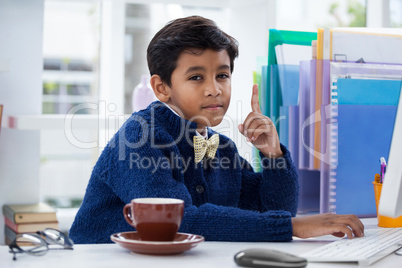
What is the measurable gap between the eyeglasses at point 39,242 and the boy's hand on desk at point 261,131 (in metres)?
0.59

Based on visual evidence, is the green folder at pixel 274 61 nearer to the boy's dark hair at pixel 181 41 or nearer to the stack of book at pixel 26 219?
the boy's dark hair at pixel 181 41

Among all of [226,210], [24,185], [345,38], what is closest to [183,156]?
[226,210]

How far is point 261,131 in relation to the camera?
129 cm

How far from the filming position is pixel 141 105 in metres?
1.89

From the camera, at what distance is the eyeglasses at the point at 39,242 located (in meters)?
0.75

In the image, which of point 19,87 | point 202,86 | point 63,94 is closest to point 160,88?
point 202,86

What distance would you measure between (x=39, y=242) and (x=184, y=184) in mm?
449

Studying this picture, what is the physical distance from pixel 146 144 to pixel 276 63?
0.58m

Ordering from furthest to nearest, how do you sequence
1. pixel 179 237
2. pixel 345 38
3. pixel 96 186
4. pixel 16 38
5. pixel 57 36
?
pixel 57 36 < pixel 16 38 < pixel 345 38 < pixel 96 186 < pixel 179 237

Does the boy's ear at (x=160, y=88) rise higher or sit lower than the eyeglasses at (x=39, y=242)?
higher

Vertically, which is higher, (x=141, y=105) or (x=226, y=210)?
(x=141, y=105)

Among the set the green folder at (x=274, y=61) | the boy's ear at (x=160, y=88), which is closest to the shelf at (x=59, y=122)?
the boy's ear at (x=160, y=88)

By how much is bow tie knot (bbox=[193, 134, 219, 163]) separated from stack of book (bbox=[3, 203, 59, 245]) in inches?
28.7

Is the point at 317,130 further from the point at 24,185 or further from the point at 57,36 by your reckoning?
the point at 57,36
